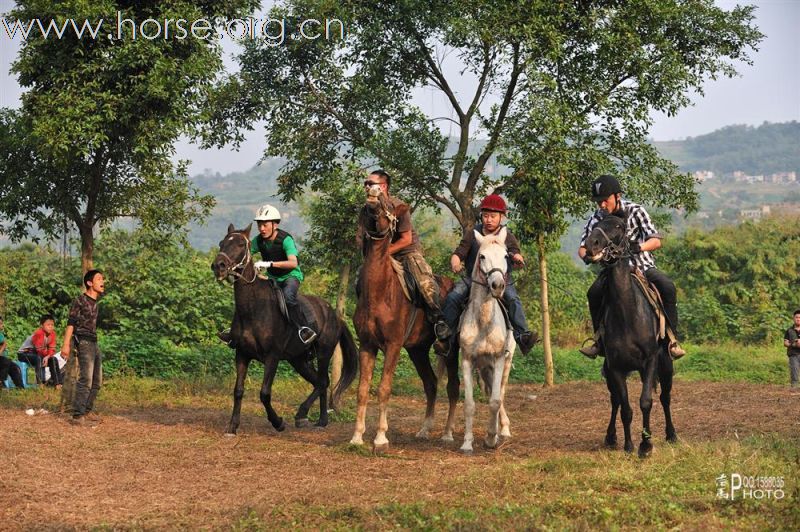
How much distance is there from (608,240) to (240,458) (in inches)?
193

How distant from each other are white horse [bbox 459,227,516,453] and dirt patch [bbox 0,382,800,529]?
0.51 meters

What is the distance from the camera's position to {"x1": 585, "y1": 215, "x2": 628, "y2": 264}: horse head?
33.3 ft

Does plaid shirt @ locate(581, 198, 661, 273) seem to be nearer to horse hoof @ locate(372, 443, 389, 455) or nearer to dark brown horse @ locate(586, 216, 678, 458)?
dark brown horse @ locate(586, 216, 678, 458)

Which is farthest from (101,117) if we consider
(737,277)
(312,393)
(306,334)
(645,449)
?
(737,277)

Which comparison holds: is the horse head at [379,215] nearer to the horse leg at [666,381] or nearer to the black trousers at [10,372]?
the horse leg at [666,381]

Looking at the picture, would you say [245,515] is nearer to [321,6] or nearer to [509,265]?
[509,265]

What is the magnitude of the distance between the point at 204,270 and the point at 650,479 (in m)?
19.7

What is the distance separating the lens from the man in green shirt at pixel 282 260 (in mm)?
13031

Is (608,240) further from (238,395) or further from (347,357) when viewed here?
(347,357)

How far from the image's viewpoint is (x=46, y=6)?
563 inches

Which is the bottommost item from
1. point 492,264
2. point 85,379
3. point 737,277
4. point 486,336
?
point 85,379

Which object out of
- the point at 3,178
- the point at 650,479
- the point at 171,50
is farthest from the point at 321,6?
the point at 650,479

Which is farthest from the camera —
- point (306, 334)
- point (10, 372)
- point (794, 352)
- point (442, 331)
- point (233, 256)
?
point (794, 352)

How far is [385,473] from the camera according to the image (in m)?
10.0
